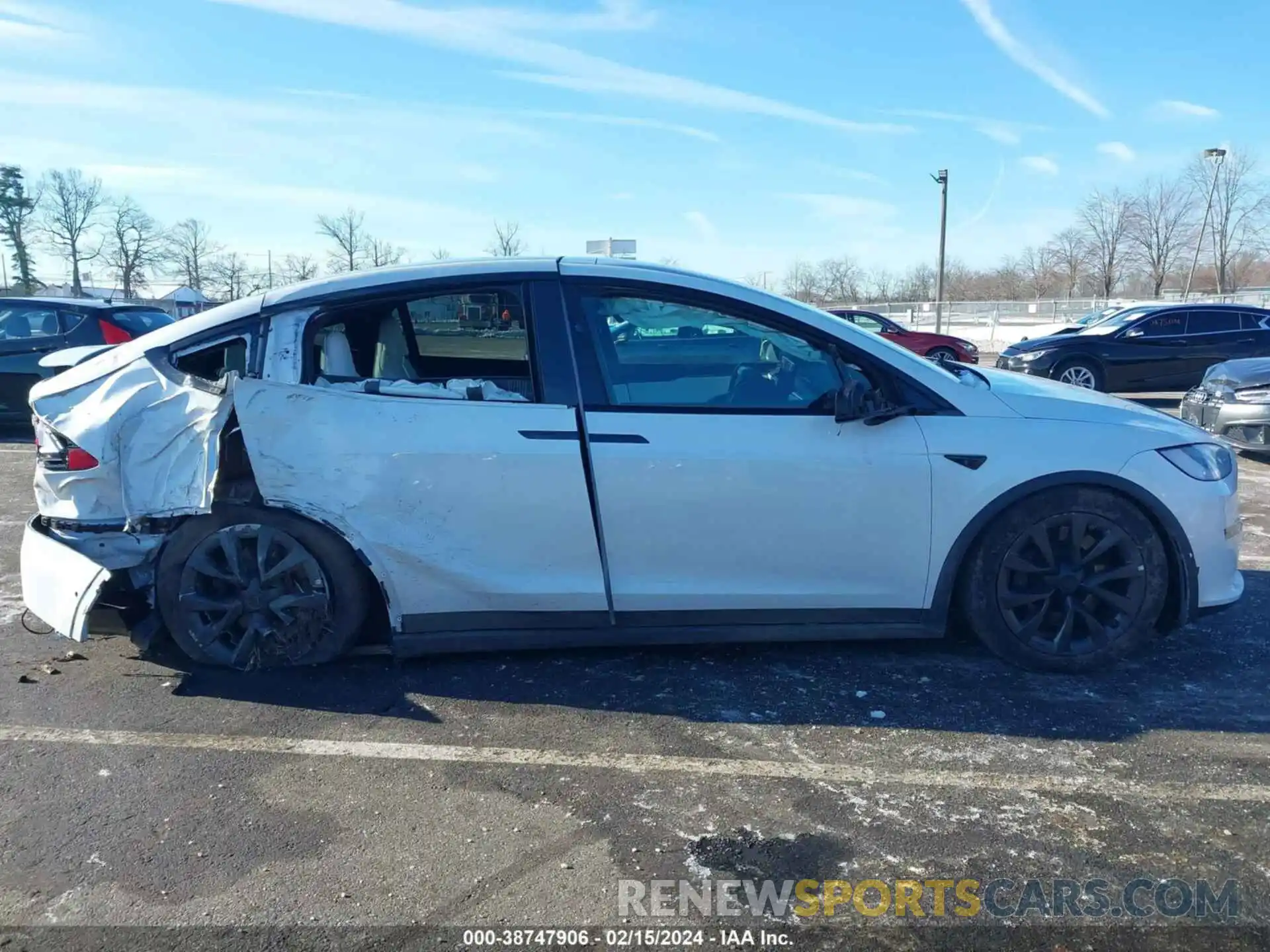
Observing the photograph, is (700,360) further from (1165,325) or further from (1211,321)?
(1211,321)

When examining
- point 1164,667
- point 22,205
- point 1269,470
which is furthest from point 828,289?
point 1164,667

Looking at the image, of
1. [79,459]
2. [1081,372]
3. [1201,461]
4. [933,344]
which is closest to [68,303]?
[79,459]

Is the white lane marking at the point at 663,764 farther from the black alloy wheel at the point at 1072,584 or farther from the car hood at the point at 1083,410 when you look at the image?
the car hood at the point at 1083,410

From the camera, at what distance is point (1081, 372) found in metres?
14.6

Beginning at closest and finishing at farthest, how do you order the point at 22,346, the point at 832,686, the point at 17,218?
the point at 832,686 < the point at 22,346 < the point at 17,218

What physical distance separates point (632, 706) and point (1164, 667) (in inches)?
88.2

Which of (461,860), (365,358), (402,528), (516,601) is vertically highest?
(365,358)

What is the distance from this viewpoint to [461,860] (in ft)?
8.97

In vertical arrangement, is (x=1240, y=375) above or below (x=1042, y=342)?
below

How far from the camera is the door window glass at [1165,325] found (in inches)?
576

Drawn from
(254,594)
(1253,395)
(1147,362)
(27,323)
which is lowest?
(254,594)

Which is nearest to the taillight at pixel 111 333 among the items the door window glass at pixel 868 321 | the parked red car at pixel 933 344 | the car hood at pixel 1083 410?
the car hood at pixel 1083 410

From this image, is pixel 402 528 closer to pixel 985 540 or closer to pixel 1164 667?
pixel 985 540

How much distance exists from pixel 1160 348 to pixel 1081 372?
1170 millimetres
